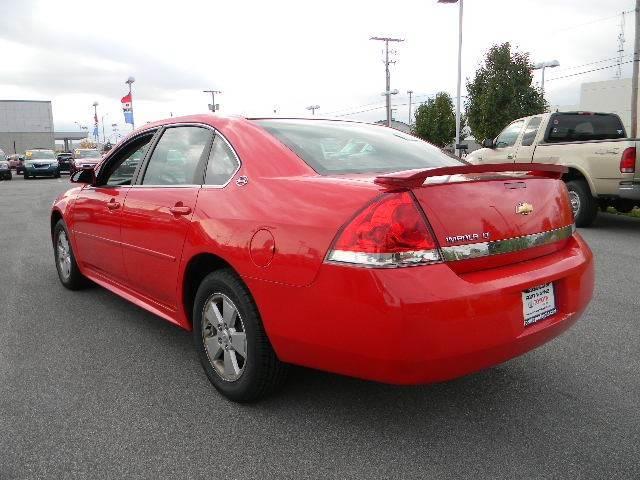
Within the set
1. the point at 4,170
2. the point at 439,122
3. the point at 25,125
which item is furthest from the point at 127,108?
the point at 25,125

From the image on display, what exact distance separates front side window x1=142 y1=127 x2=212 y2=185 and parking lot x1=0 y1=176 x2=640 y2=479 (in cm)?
114

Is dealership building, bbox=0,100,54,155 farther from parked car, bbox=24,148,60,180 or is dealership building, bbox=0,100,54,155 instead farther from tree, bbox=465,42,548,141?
Result: tree, bbox=465,42,548,141

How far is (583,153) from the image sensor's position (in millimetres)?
8820

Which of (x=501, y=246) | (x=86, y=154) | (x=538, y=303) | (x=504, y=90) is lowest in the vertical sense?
(x=538, y=303)

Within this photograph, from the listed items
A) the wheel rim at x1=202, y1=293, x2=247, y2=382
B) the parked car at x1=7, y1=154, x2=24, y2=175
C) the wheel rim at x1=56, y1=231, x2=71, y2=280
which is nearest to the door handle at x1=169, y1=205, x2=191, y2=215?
the wheel rim at x1=202, y1=293, x2=247, y2=382

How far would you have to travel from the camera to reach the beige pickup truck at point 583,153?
27.1ft

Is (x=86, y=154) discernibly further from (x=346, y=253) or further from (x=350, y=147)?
(x=346, y=253)

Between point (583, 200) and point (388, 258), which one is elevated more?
point (388, 258)

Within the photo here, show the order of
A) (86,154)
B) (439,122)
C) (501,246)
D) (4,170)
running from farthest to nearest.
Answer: (439,122) → (86,154) → (4,170) → (501,246)

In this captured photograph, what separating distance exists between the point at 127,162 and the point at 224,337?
6.47ft

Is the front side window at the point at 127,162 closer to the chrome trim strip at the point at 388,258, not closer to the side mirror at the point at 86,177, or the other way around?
the side mirror at the point at 86,177

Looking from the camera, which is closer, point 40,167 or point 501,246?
point 501,246

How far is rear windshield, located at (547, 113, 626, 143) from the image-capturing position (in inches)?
387

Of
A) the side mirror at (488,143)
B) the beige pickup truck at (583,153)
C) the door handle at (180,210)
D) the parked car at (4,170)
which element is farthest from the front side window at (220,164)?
the parked car at (4,170)
